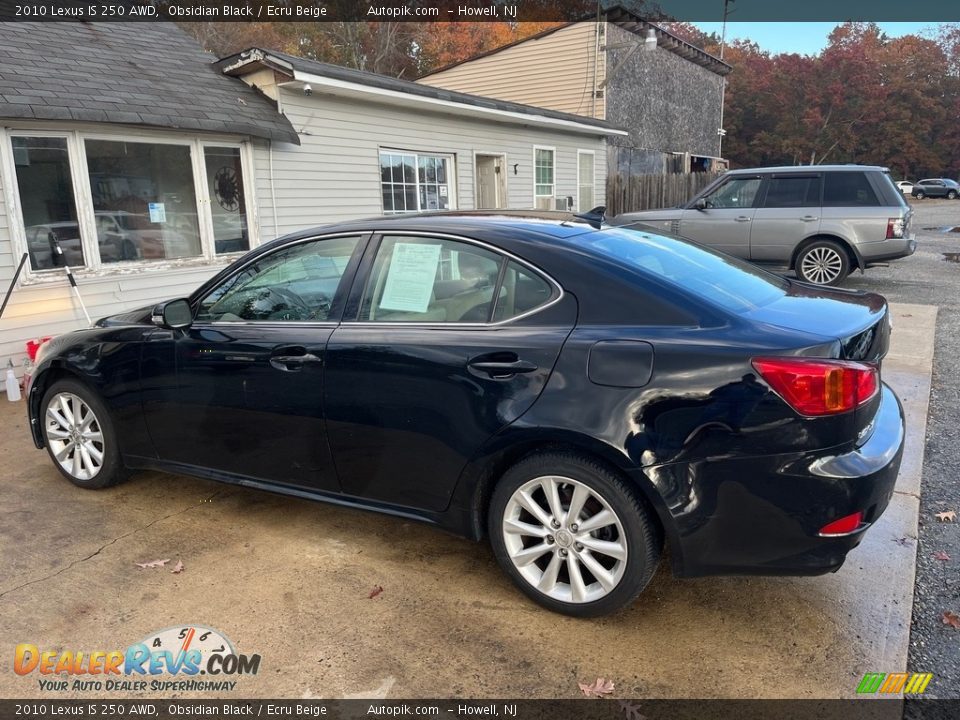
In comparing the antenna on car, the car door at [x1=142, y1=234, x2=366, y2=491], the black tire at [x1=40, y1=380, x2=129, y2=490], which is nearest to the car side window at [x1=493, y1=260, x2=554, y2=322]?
the antenna on car

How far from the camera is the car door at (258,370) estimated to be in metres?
3.26

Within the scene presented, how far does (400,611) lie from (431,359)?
106 centimetres

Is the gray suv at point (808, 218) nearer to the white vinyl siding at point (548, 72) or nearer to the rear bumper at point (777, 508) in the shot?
→ the rear bumper at point (777, 508)

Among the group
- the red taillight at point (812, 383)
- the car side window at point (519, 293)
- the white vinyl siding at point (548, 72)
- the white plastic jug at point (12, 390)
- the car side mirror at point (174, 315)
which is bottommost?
the white plastic jug at point (12, 390)

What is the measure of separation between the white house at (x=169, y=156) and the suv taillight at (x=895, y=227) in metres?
6.30

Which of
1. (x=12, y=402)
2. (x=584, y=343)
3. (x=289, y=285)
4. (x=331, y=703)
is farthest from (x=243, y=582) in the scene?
(x=12, y=402)

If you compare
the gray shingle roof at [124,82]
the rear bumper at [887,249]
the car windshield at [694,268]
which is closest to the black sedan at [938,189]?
the rear bumper at [887,249]

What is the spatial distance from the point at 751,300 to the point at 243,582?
252cm

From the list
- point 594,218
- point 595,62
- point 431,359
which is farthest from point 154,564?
point 595,62

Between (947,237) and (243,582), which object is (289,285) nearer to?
(243,582)

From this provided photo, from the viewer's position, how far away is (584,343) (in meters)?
2.65

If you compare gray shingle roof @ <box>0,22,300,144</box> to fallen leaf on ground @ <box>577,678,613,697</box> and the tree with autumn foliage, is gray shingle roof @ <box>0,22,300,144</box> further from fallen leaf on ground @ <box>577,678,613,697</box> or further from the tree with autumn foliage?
the tree with autumn foliage

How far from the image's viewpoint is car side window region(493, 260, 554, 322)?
2.83 metres

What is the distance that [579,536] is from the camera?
8.87 ft
